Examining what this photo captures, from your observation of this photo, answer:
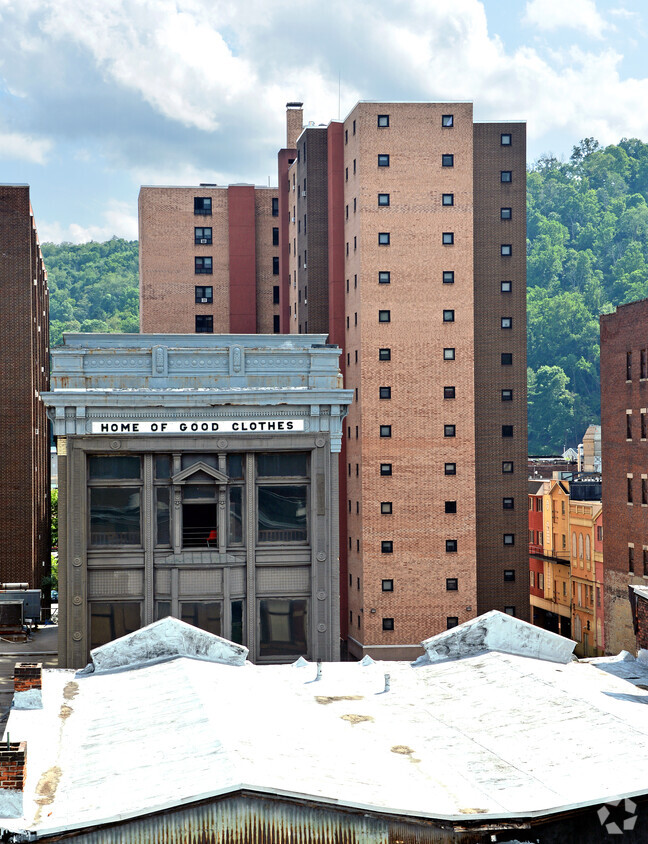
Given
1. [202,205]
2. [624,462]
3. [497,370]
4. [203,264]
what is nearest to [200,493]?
[497,370]

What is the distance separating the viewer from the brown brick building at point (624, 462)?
77375mm

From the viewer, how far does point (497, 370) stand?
7706 cm

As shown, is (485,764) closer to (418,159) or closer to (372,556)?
(372,556)

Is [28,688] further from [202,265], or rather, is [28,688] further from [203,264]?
[203,264]

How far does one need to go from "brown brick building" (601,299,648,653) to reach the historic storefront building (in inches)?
1619

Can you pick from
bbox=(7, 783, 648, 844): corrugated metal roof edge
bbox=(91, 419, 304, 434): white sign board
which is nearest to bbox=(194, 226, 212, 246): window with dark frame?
bbox=(91, 419, 304, 434): white sign board

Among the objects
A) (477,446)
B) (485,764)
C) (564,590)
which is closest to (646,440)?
(477,446)

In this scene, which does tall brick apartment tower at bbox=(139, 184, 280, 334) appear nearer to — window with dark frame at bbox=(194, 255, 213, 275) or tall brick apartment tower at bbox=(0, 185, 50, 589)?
window with dark frame at bbox=(194, 255, 213, 275)

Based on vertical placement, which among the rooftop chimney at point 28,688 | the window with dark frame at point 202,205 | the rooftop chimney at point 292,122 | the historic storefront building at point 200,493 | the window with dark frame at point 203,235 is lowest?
the rooftop chimney at point 28,688

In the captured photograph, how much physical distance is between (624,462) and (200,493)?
46654 mm

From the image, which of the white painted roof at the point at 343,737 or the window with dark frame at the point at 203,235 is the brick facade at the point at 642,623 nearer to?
the white painted roof at the point at 343,737

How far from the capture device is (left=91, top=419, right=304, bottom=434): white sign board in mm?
40844

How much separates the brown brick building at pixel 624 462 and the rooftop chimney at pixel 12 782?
63478 millimetres

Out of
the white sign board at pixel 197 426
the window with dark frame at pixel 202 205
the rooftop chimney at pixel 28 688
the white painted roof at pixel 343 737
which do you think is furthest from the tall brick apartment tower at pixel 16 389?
the rooftop chimney at pixel 28 688
